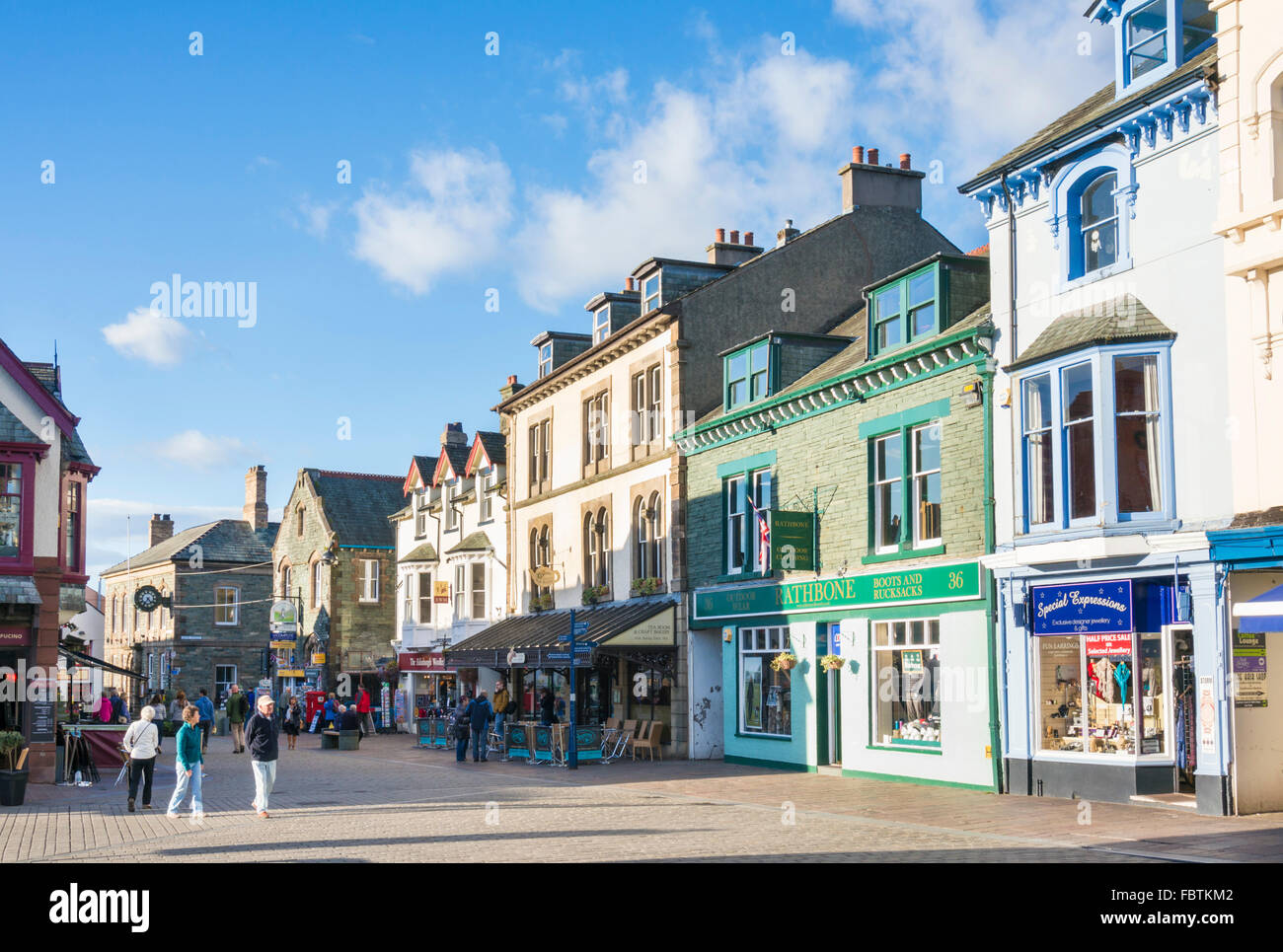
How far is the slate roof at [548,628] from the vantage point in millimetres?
29938

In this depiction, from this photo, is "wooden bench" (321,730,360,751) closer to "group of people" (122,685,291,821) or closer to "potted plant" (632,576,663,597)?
"potted plant" (632,576,663,597)

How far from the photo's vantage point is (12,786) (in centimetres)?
2019

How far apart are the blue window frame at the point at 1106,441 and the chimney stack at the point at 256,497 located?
56.2m

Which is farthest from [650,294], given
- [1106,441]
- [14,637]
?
[1106,441]

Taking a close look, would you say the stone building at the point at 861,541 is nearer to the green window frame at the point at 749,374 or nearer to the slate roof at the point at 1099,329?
the green window frame at the point at 749,374

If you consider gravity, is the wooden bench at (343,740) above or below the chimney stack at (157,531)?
below

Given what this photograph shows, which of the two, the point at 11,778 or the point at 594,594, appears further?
the point at 594,594

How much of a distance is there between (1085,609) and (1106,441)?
2.38 m

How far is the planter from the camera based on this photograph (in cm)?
2011

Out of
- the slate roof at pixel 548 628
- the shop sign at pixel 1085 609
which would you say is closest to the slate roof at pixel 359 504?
the slate roof at pixel 548 628

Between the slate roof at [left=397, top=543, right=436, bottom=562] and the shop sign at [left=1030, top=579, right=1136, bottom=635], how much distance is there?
31.2m

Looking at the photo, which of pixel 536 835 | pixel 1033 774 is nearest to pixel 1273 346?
pixel 1033 774

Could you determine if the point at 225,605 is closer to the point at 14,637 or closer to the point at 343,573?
the point at 343,573

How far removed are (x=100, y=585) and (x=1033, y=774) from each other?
69544 mm
